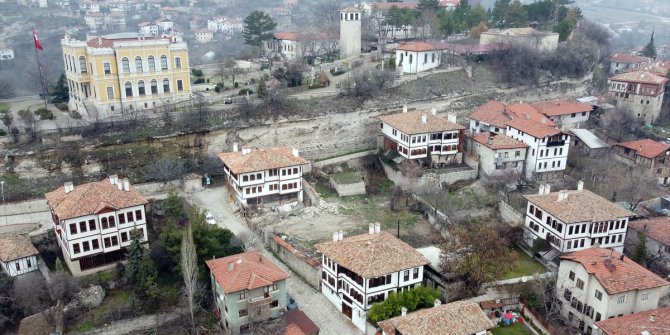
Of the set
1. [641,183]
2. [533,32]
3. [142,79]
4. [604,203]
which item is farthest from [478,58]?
[142,79]

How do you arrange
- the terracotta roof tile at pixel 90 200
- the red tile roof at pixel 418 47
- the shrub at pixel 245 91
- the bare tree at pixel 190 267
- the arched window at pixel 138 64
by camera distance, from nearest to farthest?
the bare tree at pixel 190 267 < the terracotta roof tile at pixel 90 200 < the arched window at pixel 138 64 < the shrub at pixel 245 91 < the red tile roof at pixel 418 47

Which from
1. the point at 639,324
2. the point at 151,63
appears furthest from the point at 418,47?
the point at 639,324

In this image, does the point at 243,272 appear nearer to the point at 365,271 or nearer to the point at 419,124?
the point at 365,271

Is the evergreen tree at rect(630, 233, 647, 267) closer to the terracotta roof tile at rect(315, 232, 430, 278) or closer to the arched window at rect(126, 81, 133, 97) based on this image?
the terracotta roof tile at rect(315, 232, 430, 278)

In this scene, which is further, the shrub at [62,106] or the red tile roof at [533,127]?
the shrub at [62,106]

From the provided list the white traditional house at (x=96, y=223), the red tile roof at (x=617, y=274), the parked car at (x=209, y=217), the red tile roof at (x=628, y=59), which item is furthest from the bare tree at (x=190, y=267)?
the red tile roof at (x=628, y=59)

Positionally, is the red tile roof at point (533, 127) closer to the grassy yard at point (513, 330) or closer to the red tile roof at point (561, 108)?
the red tile roof at point (561, 108)
